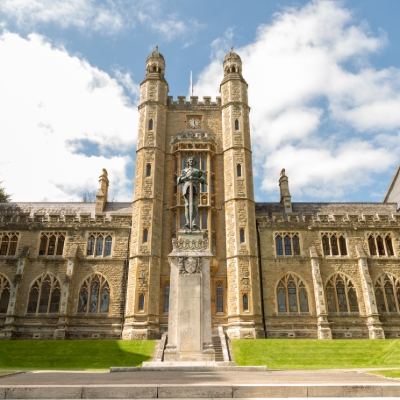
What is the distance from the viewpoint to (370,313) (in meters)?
29.3

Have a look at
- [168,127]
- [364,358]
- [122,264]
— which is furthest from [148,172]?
[364,358]

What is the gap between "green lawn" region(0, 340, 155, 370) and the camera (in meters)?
19.8

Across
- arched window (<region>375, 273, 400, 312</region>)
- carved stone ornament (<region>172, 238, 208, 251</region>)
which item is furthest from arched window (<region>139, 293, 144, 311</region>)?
arched window (<region>375, 273, 400, 312</region>)

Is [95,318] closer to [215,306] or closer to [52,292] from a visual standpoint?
[52,292]

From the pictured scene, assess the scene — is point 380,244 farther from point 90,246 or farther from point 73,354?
point 73,354

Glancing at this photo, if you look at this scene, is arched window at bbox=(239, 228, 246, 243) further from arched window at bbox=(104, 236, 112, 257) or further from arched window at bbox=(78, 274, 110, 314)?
arched window at bbox=(78, 274, 110, 314)

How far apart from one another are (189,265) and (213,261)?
16.1 meters

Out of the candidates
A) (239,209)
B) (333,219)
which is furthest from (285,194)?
(239,209)

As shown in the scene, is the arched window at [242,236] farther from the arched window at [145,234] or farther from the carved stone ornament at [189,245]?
the carved stone ornament at [189,245]

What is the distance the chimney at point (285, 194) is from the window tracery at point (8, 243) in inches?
955

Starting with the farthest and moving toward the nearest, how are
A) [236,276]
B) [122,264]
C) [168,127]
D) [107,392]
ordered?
[168,127] → [122,264] → [236,276] → [107,392]

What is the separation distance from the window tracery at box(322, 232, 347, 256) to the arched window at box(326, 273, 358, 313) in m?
2.00

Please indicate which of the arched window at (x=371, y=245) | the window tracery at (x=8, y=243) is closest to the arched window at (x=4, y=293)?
→ the window tracery at (x=8, y=243)

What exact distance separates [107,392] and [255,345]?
18.5m
